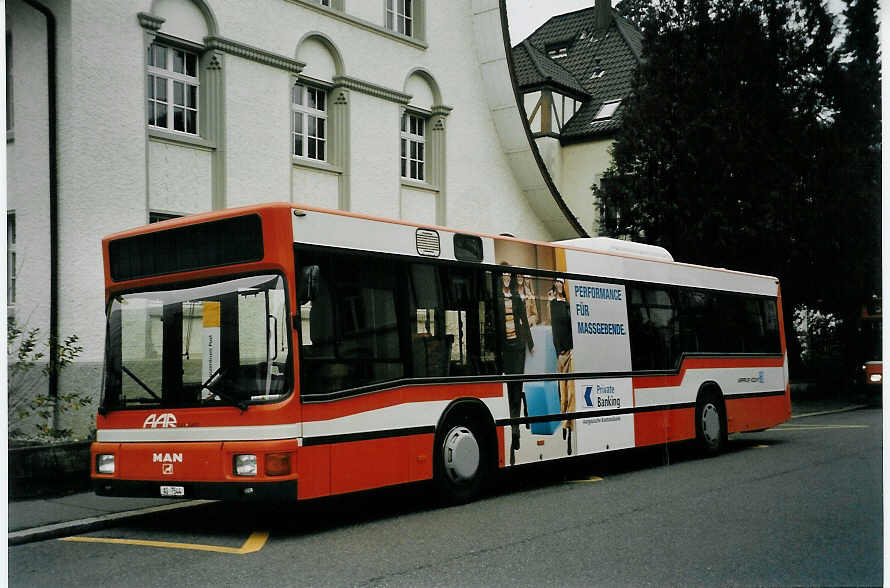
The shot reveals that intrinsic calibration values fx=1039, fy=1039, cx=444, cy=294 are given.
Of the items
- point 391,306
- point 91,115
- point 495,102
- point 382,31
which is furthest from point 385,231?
point 495,102

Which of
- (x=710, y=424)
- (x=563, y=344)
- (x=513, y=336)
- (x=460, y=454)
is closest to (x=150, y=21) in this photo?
(x=513, y=336)

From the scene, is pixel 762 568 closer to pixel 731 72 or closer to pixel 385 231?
pixel 385 231

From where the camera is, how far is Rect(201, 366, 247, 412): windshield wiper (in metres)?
8.25

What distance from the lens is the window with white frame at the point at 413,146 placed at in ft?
65.5

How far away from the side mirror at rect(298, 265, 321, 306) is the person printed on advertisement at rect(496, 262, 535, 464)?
2.89m

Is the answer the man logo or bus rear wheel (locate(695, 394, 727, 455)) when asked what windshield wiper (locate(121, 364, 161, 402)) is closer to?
the man logo

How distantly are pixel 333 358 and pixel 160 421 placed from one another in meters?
1.54

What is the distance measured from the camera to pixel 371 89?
18766mm

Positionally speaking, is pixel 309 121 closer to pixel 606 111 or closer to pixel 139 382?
pixel 139 382

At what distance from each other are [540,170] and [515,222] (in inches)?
48.7

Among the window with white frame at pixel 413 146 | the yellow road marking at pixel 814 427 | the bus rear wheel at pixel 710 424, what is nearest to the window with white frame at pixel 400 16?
the window with white frame at pixel 413 146

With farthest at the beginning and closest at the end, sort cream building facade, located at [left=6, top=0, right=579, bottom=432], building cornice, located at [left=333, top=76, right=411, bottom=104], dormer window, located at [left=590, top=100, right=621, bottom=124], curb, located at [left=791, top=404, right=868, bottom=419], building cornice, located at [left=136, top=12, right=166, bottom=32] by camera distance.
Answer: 1. dormer window, located at [left=590, top=100, right=621, bottom=124]
2. curb, located at [left=791, top=404, right=868, bottom=419]
3. building cornice, located at [left=333, top=76, right=411, bottom=104]
4. building cornice, located at [left=136, top=12, right=166, bottom=32]
5. cream building facade, located at [left=6, top=0, right=579, bottom=432]

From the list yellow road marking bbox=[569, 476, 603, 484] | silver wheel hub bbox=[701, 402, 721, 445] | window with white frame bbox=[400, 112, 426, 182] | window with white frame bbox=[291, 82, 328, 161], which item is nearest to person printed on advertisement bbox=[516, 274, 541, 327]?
yellow road marking bbox=[569, 476, 603, 484]

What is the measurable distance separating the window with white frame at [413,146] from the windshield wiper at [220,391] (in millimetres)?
11865
